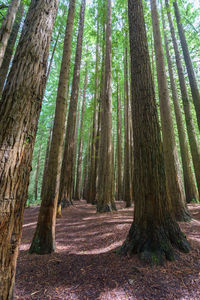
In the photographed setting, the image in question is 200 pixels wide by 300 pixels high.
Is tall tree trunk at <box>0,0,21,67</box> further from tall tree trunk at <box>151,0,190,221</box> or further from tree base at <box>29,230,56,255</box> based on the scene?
tree base at <box>29,230,56,255</box>

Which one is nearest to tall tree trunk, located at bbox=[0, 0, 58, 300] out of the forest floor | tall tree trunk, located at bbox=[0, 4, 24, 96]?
the forest floor

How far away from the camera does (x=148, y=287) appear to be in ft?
6.21

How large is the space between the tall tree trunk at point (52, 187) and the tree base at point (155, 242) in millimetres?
1489

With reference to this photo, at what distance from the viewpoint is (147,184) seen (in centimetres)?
278

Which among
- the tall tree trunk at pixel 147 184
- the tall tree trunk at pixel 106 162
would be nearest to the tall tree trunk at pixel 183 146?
the tall tree trunk at pixel 106 162

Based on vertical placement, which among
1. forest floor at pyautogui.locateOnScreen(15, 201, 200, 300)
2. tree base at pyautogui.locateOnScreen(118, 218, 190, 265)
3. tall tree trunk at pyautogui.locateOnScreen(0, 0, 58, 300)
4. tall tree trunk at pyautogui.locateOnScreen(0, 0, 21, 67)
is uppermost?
tall tree trunk at pyautogui.locateOnScreen(0, 0, 21, 67)

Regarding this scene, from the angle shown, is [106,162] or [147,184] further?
[106,162]

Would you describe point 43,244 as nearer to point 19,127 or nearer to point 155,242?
point 155,242

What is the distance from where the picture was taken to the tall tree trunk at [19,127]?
1360 mm

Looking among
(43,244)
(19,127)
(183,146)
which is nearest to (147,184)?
(19,127)

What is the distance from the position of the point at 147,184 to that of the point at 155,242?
3.00ft

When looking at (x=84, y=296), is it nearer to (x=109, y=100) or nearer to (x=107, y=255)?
(x=107, y=255)

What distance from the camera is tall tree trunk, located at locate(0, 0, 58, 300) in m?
1.36

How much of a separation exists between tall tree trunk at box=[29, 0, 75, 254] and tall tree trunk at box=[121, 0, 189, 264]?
1.54m
